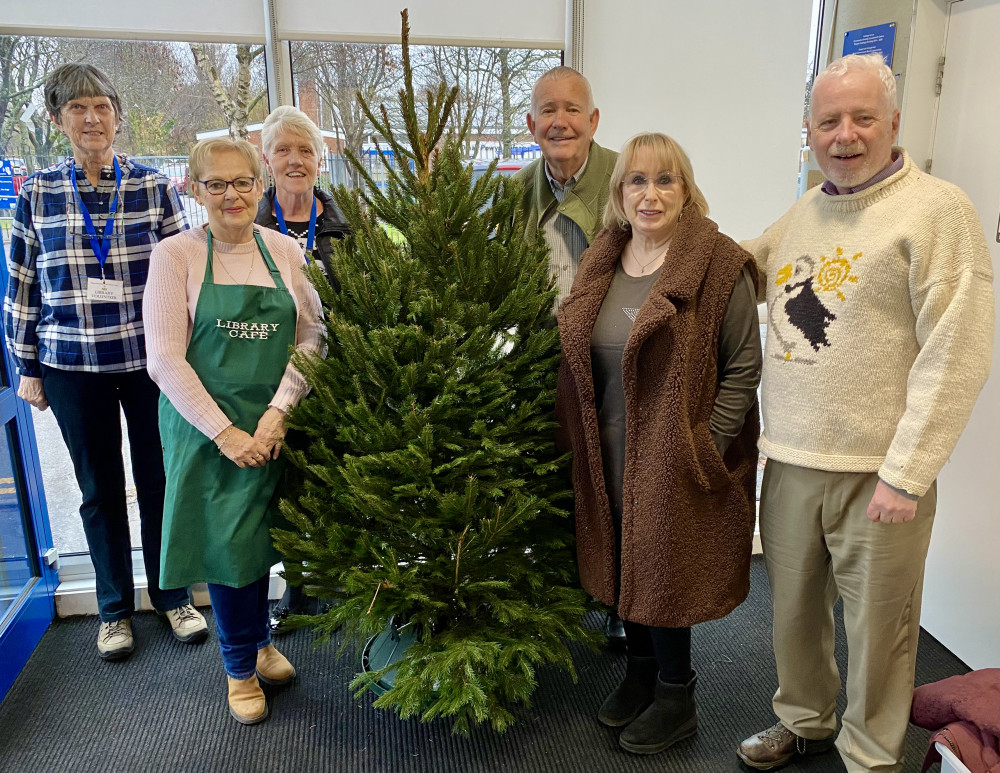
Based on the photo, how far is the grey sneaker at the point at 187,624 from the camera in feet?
10.1

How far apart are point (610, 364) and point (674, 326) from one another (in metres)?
0.22

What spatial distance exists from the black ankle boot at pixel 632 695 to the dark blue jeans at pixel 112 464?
181 centimetres

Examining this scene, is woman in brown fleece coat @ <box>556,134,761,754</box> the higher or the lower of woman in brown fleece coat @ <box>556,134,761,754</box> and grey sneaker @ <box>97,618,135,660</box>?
the higher

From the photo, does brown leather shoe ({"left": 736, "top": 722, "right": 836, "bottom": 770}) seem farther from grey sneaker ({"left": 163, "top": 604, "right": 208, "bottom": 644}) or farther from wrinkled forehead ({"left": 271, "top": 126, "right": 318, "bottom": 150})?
wrinkled forehead ({"left": 271, "top": 126, "right": 318, "bottom": 150})

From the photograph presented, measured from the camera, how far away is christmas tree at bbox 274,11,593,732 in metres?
2.08

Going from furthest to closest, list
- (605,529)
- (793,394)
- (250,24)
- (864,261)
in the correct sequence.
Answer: (250,24) → (605,529) → (793,394) → (864,261)

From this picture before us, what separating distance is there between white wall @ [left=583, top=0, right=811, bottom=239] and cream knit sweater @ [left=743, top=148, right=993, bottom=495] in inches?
54.1

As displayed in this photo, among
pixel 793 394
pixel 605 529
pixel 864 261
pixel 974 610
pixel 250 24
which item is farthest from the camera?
pixel 250 24

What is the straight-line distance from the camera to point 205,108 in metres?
3.10

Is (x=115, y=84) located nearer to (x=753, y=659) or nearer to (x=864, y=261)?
(x=864, y=261)

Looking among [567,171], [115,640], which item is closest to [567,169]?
[567,171]

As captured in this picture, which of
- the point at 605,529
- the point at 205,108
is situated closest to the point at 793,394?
the point at 605,529

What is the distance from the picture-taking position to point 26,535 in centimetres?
316

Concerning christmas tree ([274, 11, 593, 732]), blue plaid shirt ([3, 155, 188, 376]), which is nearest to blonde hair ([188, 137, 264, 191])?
christmas tree ([274, 11, 593, 732])
